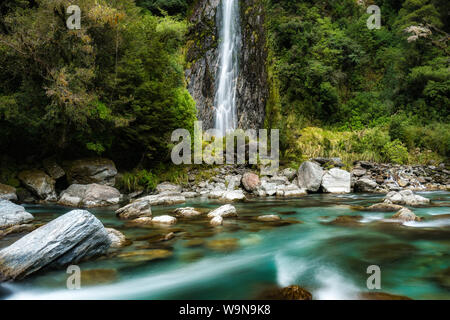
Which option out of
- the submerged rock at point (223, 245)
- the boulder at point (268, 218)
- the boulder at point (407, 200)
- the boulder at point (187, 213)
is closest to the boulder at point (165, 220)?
the boulder at point (187, 213)

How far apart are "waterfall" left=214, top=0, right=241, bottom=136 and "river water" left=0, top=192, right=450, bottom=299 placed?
12829mm

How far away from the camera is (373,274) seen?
9.80 feet

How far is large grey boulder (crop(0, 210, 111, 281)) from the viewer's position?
292 centimetres

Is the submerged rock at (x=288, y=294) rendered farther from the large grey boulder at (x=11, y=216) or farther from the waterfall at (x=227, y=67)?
the waterfall at (x=227, y=67)

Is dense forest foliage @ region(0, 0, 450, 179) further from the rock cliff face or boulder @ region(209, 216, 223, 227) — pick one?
boulder @ region(209, 216, 223, 227)

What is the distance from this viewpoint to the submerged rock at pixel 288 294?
2.46 metres

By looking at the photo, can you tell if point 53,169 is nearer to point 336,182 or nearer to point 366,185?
point 336,182

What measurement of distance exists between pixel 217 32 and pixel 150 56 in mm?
9651

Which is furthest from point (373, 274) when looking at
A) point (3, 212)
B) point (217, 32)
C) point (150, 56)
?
point (217, 32)

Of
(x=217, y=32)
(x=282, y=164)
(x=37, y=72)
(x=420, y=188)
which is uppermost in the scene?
(x=217, y=32)

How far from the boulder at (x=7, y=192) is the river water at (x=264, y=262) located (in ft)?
14.5

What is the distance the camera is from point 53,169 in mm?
9570

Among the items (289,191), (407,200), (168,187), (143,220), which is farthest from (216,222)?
(168,187)

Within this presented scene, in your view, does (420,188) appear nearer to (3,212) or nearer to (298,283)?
(298,283)
